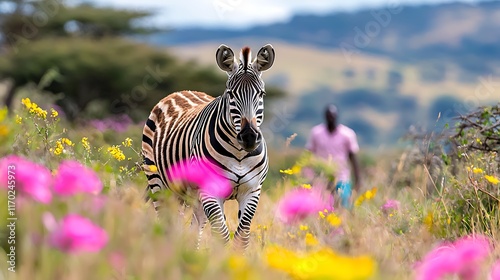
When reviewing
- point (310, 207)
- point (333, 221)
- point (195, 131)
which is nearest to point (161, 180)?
point (195, 131)

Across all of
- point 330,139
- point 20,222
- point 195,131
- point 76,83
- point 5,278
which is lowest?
point 5,278

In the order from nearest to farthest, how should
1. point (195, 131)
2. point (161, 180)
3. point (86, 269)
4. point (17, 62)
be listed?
1. point (86, 269)
2. point (195, 131)
3. point (161, 180)
4. point (17, 62)

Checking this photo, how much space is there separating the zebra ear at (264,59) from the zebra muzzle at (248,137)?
0.60 m

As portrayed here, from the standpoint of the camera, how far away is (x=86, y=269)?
2.88 m

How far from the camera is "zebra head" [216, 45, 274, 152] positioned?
589 centimetres

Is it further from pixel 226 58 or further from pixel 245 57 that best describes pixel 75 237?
pixel 226 58

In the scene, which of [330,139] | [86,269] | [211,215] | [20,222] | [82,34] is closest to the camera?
[86,269]

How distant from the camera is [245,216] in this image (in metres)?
6.26

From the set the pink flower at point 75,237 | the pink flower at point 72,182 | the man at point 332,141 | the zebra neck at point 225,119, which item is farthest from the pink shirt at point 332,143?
the pink flower at point 75,237

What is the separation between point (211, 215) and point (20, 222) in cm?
274

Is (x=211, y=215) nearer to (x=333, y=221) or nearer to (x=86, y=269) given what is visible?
(x=333, y=221)

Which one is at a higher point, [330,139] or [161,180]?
[330,139]

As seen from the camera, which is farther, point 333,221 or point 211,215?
point 211,215

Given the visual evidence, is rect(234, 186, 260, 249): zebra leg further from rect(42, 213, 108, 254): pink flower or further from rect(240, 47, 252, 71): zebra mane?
rect(42, 213, 108, 254): pink flower
